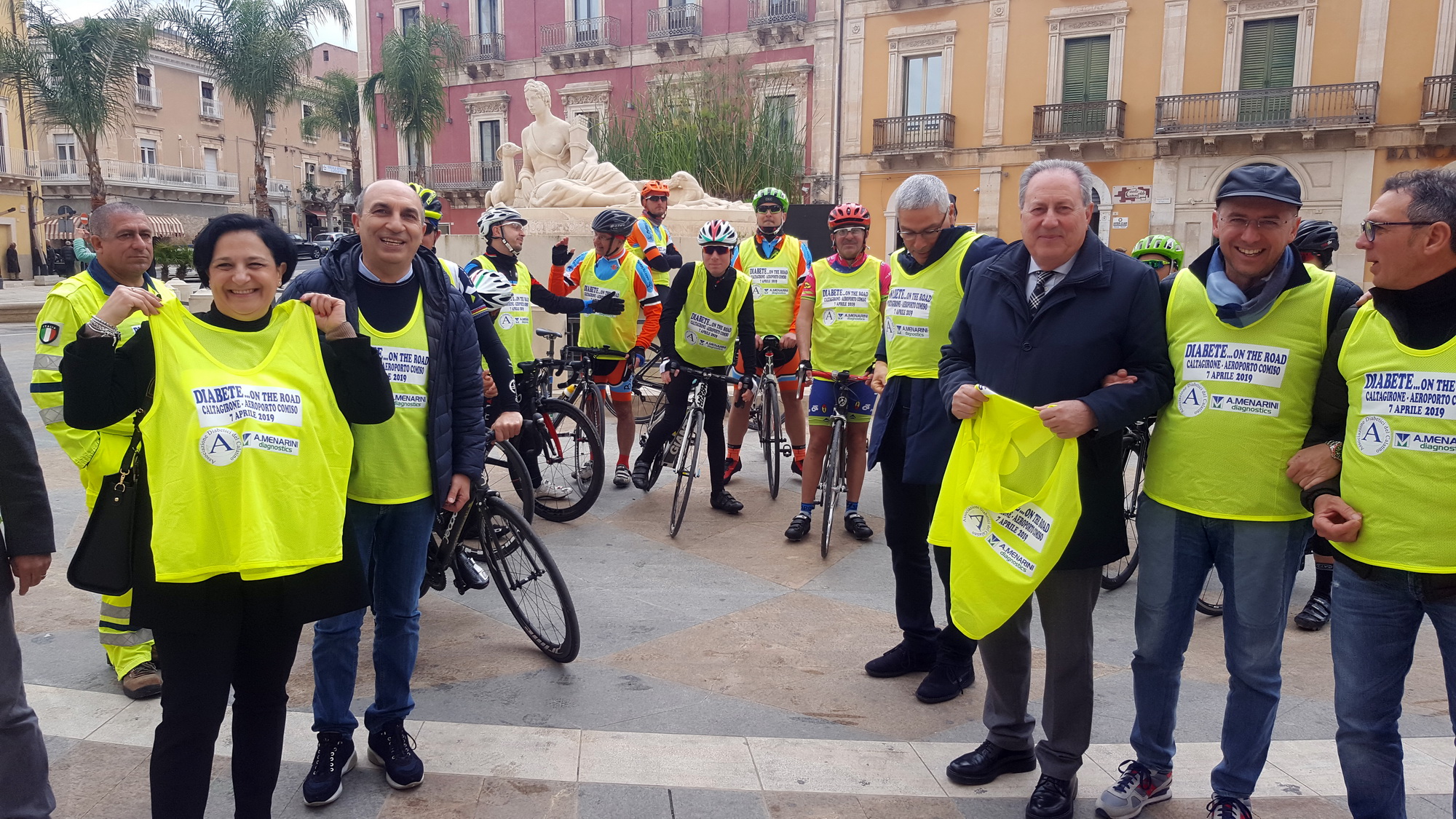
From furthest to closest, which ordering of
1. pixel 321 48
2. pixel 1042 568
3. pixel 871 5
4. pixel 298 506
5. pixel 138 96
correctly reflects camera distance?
pixel 321 48 → pixel 138 96 → pixel 871 5 → pixel 1042 568 → pixel 298 506

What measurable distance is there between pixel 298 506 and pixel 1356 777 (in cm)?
286

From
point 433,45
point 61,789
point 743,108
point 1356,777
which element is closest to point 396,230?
point 61,789

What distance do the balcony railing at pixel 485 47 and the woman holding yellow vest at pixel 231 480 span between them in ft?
121

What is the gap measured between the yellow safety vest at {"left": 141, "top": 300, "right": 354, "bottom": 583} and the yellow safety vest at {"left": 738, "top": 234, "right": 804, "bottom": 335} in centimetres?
516

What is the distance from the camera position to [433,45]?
35.8 m

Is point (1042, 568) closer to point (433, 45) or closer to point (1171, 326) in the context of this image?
point (1171, 326)

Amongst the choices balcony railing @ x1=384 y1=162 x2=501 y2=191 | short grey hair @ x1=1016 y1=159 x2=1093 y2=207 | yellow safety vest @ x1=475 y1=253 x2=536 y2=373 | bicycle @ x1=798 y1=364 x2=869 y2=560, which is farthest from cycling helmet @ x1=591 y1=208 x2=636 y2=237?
balcony railing @ x1=384 y1=162 x2=501 y2=191

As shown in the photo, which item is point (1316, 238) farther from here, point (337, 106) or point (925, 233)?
point (337, 106)

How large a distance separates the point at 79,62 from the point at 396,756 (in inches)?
1313

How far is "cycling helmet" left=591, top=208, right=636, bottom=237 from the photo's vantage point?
7180 millimetres

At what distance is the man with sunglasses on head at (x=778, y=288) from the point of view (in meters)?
7.48

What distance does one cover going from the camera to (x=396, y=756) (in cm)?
321

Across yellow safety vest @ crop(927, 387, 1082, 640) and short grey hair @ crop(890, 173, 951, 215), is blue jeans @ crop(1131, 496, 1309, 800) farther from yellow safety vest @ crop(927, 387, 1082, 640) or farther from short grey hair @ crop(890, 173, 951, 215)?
short grey hair @ crop(890, 173, 951, 215)

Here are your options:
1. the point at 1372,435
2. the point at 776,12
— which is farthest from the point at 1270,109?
the point at 1372,435
